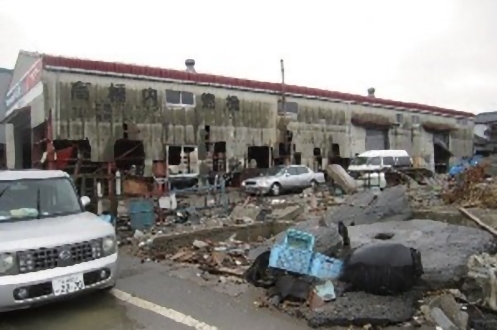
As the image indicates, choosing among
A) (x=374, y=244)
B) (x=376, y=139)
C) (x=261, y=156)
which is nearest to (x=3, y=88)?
(x=261, y=156)

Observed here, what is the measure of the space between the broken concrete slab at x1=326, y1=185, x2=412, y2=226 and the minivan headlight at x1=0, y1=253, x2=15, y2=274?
659 cm

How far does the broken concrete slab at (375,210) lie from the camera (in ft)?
32.1

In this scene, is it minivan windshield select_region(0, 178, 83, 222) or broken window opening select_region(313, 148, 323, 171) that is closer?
minivan windshield select_region(0, 178, 83, 222)

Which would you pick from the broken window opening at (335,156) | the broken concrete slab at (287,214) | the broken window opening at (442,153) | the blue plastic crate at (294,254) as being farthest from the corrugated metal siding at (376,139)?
the blue plastic crate at (294,254)

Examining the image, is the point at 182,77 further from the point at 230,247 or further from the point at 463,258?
the point at 463,258

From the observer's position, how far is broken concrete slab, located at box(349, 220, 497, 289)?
5801 millimetres

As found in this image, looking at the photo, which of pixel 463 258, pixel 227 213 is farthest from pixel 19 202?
pixel 227 213

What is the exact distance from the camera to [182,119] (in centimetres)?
2180

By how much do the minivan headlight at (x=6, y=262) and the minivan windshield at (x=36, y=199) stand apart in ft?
3.52

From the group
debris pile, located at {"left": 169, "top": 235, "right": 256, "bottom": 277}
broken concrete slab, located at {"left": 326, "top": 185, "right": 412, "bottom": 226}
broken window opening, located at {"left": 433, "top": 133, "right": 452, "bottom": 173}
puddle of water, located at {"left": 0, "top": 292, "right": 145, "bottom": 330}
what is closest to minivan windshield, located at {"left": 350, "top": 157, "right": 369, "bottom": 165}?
broken window opening, located at {"left": 433, "top": 133, "right": 452, "bottom": 173}

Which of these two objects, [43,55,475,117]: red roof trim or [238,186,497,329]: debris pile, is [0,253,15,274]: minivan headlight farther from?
[43,55,475,117]: red roof trim

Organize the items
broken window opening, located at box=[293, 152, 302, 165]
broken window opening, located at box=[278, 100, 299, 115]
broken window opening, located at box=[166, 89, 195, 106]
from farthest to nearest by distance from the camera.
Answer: broken window opening, located at box=[293, 152, 302, 165] → broken window opening, located at box=[278, 100, 299, 115] → broken window opening, located at box=[166, 89, 195, 106]

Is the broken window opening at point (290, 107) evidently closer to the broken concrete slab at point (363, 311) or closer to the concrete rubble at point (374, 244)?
the concrete rubble at point (374, 244)

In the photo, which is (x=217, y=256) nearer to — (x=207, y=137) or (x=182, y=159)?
(x=182, y=159)
